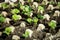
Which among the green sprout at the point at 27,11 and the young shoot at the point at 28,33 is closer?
the young shoot at the point at 28,33

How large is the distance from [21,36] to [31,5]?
0.60 meters

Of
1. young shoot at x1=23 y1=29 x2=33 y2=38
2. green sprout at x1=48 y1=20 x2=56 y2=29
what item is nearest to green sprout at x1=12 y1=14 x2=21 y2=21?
young shoot at x1=23 y1=29 x2=33 y2=38

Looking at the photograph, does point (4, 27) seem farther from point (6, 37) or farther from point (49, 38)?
point (49, 38)

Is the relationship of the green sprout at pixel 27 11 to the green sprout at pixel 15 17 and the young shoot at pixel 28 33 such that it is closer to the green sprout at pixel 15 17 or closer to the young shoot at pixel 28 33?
the green sprout at pixel 15 17

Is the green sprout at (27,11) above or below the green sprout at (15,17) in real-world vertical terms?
above

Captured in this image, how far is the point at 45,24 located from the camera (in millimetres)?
2711

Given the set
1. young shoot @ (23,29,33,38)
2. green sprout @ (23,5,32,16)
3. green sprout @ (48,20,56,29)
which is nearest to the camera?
young shoot @ (23,29,33,38)

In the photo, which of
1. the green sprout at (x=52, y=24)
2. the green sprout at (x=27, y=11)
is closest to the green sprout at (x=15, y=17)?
the green sprout at (x=27, y=11)

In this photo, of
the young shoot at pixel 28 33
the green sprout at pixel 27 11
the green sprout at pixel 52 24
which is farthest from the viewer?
the green sprout at pixel 27 11

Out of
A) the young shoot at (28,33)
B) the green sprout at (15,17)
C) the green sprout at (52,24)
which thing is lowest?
the young shoot at (28,33)

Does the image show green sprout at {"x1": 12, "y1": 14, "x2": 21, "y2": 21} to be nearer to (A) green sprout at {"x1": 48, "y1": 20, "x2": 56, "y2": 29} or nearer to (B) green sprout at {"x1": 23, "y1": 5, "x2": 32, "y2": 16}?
(B) green sprout at {"x1": 23, "y1": 5, "x2": 32, "y2": 16}

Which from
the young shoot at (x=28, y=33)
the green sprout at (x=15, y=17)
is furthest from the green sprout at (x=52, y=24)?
the green sprout at (x=15, y=17)

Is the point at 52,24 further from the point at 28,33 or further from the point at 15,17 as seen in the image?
the point at 15,17

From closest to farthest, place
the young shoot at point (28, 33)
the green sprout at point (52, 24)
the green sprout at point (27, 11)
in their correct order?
1. the young shoot at point (28, 33)
2. the green sprout at point (52, 24)
3. the green sprout at point (27, 11)
